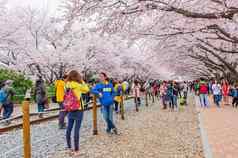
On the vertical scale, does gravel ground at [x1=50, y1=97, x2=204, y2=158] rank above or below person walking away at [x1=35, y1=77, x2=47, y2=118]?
below

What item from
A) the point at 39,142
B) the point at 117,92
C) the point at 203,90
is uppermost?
the point at 117,92

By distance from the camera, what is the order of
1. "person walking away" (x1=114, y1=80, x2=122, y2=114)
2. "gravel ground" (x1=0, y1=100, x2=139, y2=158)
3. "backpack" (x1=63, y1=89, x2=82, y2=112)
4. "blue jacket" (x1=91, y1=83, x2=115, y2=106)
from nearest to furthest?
"backpack" (x1=63, y1=89, x2=82, y2=112)
"gravel ground" (x1=0, y1=100, x2=139, y2=158)
"blue jacket" (x1=91, y1=83, x2=115, y2=106)
"person walking away" (x1=114, y1=80, x2=122, y2=114)

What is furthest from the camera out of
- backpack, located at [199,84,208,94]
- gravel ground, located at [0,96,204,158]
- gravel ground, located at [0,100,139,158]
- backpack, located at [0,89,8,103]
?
backpack, located at [199,84,208,94]

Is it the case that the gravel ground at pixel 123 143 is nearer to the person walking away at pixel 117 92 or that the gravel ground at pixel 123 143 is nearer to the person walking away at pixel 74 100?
the person walking away at pixel 74 100

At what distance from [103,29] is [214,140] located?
3.67m

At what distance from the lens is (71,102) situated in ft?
21.9

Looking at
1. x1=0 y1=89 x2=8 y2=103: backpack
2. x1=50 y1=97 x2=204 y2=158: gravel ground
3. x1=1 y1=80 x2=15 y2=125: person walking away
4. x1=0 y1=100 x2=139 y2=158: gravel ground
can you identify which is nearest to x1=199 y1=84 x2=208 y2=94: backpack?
x1=50 y1=97 x2=204 y2=158: gravel ground

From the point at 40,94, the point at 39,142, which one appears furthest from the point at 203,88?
the point at 39,142

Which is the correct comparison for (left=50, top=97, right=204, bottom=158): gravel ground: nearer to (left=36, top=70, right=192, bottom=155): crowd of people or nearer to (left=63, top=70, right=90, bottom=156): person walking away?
(left=36, top=70, right=192, bottom=155): crowd of people

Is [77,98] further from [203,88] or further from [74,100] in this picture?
[203,88]

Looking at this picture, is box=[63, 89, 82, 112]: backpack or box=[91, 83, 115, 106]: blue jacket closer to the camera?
box=[63, 89, 82, 112]: backpack

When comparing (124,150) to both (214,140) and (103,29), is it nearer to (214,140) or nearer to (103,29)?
(214,140)

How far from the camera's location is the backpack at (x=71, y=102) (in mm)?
6688

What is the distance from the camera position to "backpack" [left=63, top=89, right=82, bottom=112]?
6.69 metres
